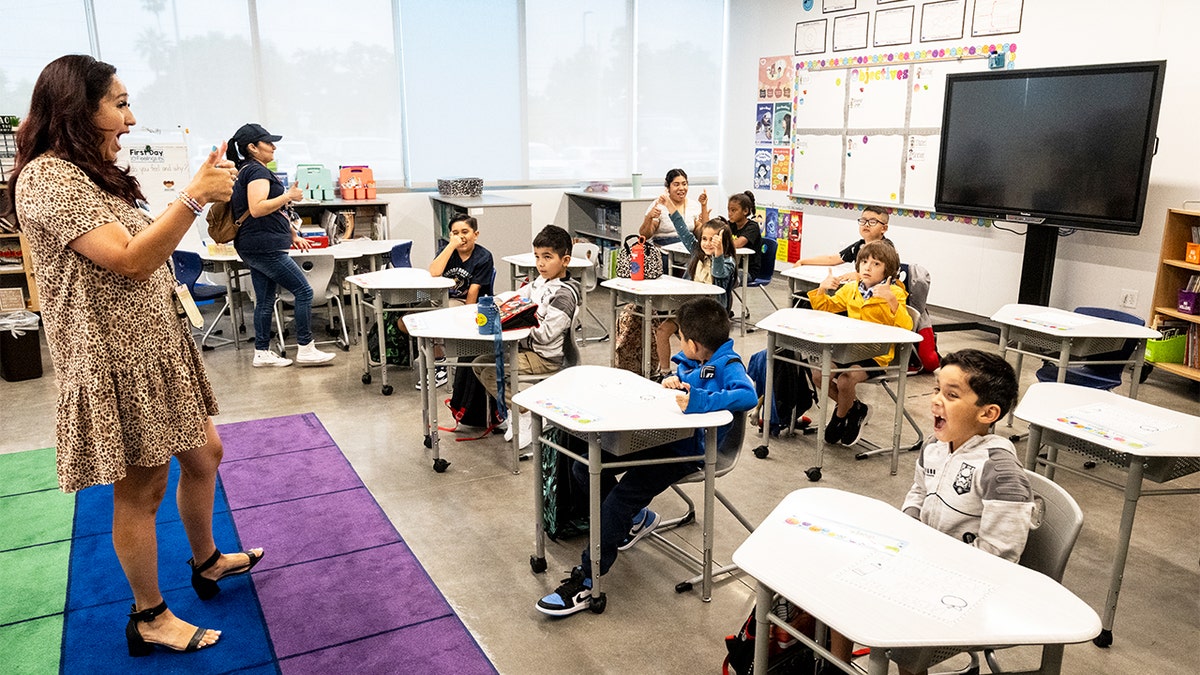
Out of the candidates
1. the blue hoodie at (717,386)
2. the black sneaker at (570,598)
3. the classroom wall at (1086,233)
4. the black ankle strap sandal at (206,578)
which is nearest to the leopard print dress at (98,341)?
the black ankle strap sandal at (206,578)

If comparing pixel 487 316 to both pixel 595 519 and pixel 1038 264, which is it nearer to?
pixel 595 519

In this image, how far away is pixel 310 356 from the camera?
568 cm

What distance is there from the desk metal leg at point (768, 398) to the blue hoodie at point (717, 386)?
42.7 inches

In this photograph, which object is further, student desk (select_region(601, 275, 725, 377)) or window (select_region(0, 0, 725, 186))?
window (select_region(0, 0, 725, 186))

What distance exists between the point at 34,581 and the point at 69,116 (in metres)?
1.79

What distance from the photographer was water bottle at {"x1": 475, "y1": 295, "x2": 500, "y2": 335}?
3658mm

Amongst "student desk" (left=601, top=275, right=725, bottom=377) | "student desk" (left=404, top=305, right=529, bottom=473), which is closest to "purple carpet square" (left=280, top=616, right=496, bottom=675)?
"student desk" (left=404, top=305, right=529, bottom=473)

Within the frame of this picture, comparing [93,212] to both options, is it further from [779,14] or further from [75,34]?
[779,14]

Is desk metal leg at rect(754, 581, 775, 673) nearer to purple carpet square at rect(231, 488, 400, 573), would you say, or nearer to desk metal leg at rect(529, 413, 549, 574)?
desk metal leg at rect(529, 413, 549, 574)

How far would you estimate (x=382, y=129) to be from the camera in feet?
26.4

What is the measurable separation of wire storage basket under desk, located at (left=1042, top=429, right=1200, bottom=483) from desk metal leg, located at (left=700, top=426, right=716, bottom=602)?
1.07m

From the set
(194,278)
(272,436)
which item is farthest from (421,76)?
(272,436)

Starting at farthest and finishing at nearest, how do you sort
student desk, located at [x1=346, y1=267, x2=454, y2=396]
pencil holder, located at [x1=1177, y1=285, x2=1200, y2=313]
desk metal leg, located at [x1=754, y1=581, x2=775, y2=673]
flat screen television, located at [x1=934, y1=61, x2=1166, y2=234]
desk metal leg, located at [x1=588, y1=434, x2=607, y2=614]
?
flat screen television, located at [x1=934, y1=61, x2=1166, y2=234], pencil holder, located at [x1=1177, y1=285, x2=1200, y2=313], student desk, located at [x1=346, y1=267, x2=454, y2=396], desk metal leg, located at [x1=588, y1=434, x2=607, y2=614], desk metal leg, located at [x1=754, y1=581, x2=775, y2=673]

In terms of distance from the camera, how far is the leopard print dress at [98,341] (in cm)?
197
